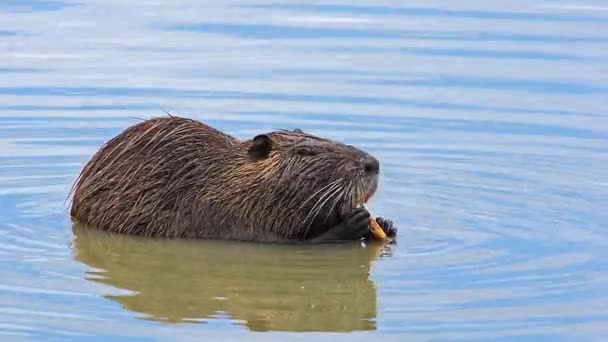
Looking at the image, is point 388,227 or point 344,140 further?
point 344,140

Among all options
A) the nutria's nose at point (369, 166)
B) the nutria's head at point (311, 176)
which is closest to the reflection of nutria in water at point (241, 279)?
the nutria's head at point (311, 176)

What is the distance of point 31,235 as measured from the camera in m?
9.54

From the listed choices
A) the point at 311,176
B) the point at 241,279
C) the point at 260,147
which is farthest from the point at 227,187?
the point at 241,279

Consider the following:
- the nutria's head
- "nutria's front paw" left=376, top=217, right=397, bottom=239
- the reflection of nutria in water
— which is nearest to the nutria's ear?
the nutria's head

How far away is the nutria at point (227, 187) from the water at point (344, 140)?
0.16m

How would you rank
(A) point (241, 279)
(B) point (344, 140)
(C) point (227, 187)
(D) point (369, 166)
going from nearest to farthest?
(A) point (241, 279)
(D) point (369, 166)
(C) point (227, 187)
(B) point (344, 140)

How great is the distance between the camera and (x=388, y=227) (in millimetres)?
9594

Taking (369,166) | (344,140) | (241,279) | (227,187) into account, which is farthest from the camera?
(344,140)

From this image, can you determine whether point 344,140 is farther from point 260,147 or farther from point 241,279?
point 241,279

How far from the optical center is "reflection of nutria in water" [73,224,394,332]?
319 inches

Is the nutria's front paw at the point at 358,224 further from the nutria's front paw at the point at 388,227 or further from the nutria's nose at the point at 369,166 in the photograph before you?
the nutria's nose at the point at 369,166

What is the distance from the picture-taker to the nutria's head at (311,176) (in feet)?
31.4

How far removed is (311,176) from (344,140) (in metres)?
2.26

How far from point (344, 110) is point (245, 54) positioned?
212cm
